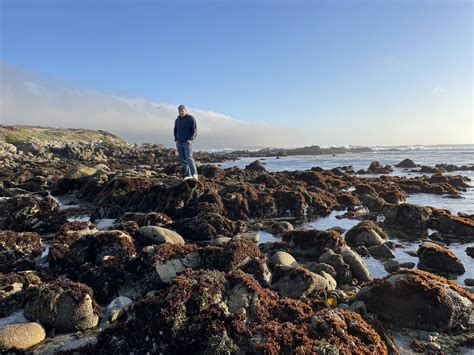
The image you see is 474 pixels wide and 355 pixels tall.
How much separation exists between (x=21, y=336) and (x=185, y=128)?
9.28 m

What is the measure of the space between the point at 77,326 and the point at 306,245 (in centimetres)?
510

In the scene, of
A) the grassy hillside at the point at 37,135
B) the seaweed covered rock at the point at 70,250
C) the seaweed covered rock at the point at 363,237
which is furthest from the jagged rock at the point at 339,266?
the grassy hillside at the point at 37,135

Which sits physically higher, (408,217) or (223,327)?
(223,327)

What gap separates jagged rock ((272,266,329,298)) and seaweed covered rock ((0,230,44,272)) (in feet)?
15.7

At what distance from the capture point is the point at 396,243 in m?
9.48

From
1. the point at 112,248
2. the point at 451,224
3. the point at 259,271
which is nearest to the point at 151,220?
the point at 112,248

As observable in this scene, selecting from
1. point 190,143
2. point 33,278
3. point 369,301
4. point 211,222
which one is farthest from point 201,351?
point 190,143

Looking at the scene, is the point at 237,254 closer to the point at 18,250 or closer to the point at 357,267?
the point at 357,267

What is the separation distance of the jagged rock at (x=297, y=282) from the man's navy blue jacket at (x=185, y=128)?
7.77 meters

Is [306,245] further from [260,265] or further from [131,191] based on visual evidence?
[131,191]

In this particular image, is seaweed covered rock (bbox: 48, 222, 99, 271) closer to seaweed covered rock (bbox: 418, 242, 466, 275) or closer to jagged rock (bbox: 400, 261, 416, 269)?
jagged rock (bbox: 400, 261, 416, 269)

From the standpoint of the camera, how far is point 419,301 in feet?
16.9

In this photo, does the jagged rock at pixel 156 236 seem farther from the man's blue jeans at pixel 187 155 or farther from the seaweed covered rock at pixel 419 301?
the man's blue jeans at pixel 187 155

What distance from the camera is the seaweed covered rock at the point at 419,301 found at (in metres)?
5.01
